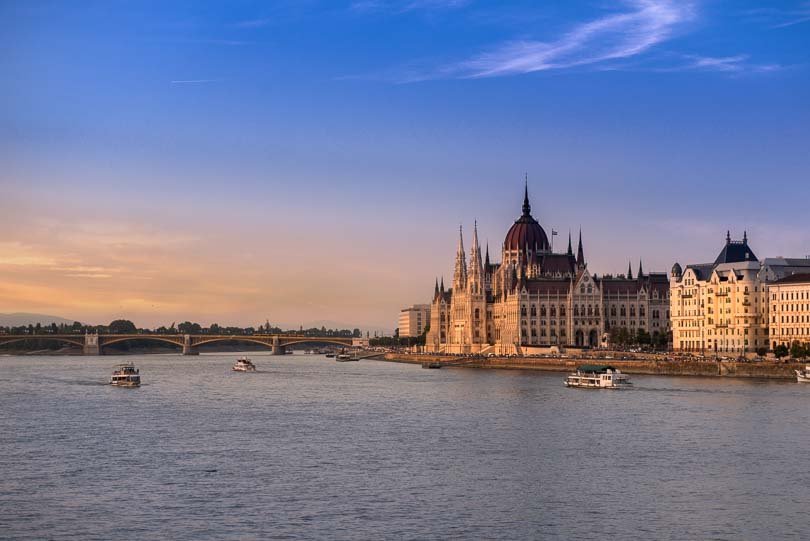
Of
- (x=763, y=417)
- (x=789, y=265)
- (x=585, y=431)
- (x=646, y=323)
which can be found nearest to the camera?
(x=585, y=431)

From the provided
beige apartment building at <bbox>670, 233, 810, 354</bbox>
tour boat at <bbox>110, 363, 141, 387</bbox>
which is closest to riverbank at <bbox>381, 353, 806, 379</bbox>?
beige apartment building at <bbox>670, 233, 810, 354</bbox>

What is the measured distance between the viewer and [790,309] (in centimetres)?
13575

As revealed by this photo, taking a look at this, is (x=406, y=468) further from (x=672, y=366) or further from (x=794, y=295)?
(x=794, y=295)

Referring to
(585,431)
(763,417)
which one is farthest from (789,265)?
(585,431)

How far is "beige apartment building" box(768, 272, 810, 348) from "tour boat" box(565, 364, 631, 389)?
34.7m

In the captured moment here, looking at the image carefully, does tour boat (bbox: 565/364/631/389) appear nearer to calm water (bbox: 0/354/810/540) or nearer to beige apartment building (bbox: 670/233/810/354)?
calm water (bbox: 0/354/810/540)

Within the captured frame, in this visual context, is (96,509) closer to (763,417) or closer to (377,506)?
(377,506)

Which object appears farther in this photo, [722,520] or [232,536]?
[722,520]

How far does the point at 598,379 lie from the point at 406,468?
55.8 metres

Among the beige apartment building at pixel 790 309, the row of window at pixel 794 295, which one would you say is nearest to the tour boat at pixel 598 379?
the beige apartment building at pixel 790 309

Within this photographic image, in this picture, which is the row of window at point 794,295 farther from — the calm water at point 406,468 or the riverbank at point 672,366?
the calm water at point 406,468

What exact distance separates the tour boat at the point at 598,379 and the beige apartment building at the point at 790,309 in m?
34.7

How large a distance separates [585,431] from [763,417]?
41.0ft

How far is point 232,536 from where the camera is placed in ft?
119
